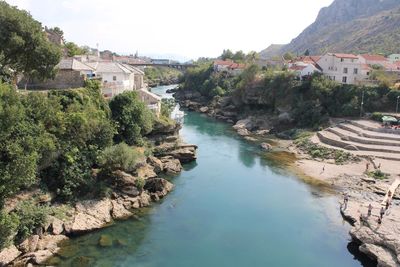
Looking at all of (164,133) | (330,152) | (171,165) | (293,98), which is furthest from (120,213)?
(293,98)

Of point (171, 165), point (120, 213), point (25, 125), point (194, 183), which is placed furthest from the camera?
point (171, 165)

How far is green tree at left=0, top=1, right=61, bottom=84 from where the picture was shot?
107 ft

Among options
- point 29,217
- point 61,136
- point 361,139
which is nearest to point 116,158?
point 61,136

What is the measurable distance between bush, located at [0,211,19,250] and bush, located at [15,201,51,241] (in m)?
1.60

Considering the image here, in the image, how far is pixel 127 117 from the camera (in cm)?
4262

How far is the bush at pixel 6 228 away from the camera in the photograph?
24250 mm

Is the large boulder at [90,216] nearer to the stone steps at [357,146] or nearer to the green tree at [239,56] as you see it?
the stone steps at [357,146]

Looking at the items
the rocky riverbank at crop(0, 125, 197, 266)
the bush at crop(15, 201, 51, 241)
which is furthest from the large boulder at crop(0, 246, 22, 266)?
the bush at crop(15, 201, 51, 241)

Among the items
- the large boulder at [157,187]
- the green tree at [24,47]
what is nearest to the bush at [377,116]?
the large boulder at [157,187]

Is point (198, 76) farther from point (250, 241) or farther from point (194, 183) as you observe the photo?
point (250, 241)

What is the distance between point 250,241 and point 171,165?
1729 cm

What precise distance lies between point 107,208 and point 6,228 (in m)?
9.83

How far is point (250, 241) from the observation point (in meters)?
30.7

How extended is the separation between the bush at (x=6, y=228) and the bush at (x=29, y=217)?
160 cm
